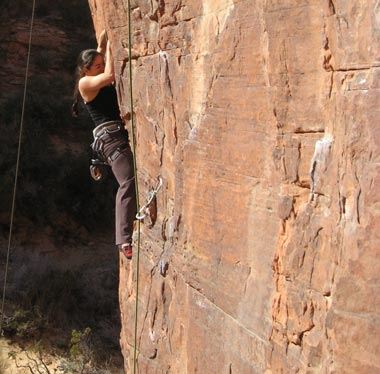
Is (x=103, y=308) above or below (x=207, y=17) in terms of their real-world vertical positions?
below

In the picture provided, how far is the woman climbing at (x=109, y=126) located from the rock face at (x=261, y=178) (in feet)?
1.25

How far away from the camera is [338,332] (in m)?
2.47

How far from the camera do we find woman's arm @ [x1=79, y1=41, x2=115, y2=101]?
4758mm

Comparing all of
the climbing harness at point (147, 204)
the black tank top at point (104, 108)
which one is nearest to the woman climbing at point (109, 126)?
the black tank top at point (104, 108)

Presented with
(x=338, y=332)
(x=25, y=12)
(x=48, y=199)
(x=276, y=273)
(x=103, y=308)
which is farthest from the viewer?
(x=25, y=12)

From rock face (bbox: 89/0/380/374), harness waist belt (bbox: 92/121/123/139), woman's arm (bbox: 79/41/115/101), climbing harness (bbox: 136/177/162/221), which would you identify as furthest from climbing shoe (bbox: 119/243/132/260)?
woman's arm (bbox: 79/41/115/101)

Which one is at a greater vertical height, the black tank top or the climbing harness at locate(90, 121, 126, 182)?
the black tank top

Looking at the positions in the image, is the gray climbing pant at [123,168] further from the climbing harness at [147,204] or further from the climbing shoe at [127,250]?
the climbing harness at [147,204]

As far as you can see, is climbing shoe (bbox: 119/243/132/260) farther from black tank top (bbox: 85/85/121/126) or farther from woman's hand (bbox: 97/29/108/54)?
woman's hand (bbox: 97/29/108/54)

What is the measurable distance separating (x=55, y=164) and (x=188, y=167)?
32.9 ft

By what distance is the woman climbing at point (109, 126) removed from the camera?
4.79m

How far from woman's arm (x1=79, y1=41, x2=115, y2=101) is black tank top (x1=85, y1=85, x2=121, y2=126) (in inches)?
4.5

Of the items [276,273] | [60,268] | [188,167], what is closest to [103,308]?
[60,268]

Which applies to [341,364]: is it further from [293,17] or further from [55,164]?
[55,164]
